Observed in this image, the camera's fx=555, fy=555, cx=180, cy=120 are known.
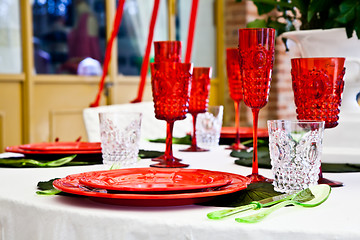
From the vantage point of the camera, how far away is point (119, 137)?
102 centimetres

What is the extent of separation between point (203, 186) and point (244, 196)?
0.06m

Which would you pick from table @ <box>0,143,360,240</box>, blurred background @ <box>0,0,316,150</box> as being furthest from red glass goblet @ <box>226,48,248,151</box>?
blurred background @ <box>0,0,316,150</box>

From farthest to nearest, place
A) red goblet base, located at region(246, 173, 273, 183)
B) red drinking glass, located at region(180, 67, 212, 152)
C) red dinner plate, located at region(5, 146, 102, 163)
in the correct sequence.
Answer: red drinking glass, located at region(180, 67, 212, 152) < red dinner plate, located at region(5, 146, 102, 163) < red goblet base, located at region(246, 173, 273, 183)

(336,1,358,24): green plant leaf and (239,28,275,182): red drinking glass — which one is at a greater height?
(336,1,358,24): green plant leaf

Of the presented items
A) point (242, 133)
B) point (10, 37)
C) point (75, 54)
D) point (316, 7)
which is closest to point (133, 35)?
point (75, 54)

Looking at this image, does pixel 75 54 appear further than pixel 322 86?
Yes

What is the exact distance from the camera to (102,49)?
147 inches

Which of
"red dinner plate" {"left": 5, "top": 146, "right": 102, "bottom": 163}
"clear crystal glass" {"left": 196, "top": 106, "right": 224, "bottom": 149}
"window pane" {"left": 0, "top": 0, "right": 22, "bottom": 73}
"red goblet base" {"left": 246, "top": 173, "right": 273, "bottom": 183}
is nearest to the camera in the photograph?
"red goblet base" {"left": 246, "top": 173, "right": 273, "bottom": 183}

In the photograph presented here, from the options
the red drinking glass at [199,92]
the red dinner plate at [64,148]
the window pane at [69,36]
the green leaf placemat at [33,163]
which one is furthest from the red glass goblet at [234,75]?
the window pane at [69,36]

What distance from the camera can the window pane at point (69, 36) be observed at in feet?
11.0

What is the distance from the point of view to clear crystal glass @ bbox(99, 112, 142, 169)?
3.35ft

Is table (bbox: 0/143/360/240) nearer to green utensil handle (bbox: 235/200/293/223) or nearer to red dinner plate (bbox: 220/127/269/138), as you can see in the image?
green utensil handle (bbox: 235/200/293/223)

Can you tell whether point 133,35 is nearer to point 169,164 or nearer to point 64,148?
point 64,148

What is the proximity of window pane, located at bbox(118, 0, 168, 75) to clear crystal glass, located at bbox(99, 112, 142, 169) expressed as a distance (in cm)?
288
